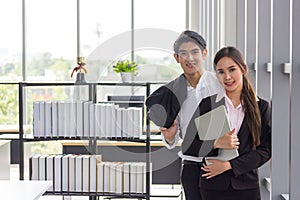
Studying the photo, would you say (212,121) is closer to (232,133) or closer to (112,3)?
(232,133)

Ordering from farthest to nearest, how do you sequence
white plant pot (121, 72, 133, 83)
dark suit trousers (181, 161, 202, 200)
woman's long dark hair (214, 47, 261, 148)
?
1. white plant pot (121, 72, 133, 83)
2. dark suit trousers (181, 161, 202, 200)
3. woman's long dark hair (214, 47, 261, 148)

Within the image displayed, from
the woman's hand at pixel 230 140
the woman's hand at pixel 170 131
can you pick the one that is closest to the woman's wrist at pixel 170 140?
the woman's hand at pixel 170 131

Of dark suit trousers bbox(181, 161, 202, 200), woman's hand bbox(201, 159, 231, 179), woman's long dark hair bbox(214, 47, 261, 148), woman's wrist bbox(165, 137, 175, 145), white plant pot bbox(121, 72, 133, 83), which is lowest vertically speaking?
dark suit trousers bbox(181, 161, 202, 200)

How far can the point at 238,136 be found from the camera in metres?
2.42

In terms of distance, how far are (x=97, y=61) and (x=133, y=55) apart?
17.8 inches

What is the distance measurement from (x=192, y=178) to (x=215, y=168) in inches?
11.9

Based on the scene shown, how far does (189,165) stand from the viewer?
275 cm

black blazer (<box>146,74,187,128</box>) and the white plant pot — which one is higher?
the white plant pot

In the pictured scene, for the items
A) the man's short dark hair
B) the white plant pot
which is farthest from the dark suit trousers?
the white plant pot

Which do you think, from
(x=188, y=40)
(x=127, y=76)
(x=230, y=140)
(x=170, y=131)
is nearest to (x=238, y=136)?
(x=230, y=140)

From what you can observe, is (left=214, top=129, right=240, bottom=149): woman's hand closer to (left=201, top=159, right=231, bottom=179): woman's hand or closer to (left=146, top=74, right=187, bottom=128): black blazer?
(left=201, top=159, right=231, bottom=179): woman's hand

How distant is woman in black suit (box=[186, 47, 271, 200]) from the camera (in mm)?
2381

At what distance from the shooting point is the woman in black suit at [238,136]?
238cm

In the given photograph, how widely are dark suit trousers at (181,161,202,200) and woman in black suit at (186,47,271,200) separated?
212 millimetres
